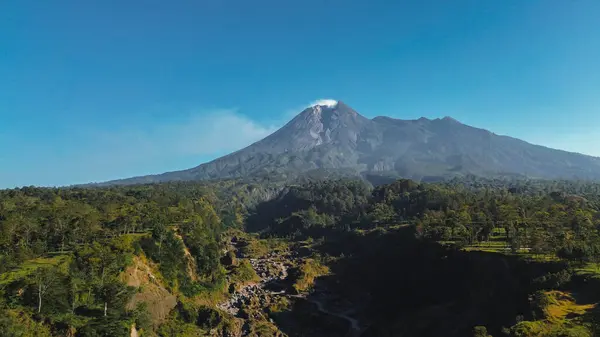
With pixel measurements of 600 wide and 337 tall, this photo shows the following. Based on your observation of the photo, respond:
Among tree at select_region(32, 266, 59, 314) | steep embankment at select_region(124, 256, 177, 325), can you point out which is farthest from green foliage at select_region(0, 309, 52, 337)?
steep embankment at select_region(124, 256, 177, 325)

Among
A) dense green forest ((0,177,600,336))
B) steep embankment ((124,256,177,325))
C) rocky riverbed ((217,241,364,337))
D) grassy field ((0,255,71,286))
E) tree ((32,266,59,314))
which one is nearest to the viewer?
tree ((32,266,59,314))

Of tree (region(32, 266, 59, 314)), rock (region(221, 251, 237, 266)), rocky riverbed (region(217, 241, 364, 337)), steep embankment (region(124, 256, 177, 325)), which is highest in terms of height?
tree (region(32, 266, 59, 314))

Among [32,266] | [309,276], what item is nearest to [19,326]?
[32,266]

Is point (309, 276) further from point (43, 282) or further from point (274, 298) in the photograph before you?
point (43, 282)

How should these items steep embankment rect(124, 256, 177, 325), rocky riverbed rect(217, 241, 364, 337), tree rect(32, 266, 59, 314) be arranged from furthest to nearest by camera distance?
rocky riverbed rect(217, 241, 364, 337) < steep embankment rect(124, 256, 177, 325) < tree rect(32, 266, 59, 314)

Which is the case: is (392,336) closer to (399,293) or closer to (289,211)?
(399,293)

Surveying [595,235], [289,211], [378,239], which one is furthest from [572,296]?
[289,211]

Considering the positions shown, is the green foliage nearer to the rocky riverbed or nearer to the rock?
the rocky riverbed

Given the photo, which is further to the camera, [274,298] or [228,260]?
[228,260]

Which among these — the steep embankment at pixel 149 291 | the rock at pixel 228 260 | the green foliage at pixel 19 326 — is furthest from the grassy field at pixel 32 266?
the rock at pixel 228 260
